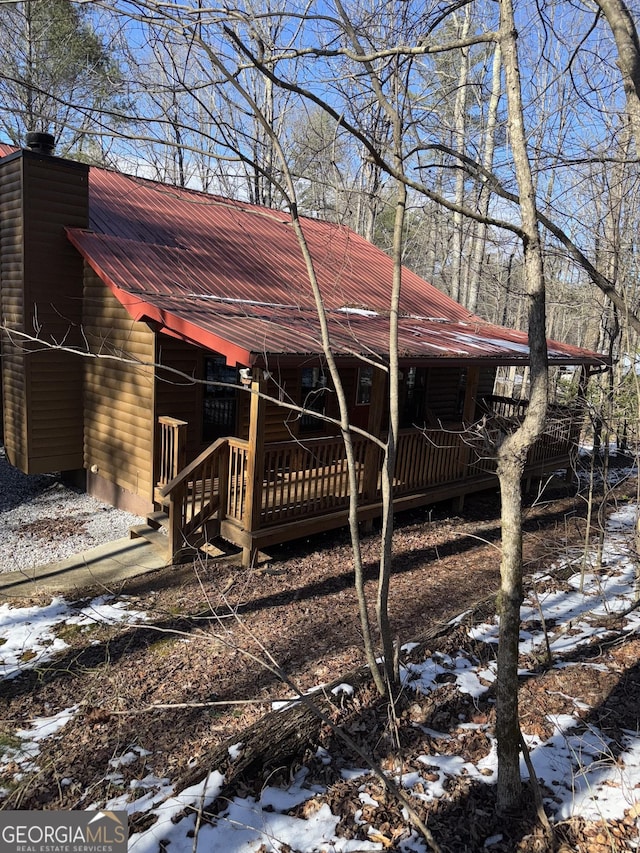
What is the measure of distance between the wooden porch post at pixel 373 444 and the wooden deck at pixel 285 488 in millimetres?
17

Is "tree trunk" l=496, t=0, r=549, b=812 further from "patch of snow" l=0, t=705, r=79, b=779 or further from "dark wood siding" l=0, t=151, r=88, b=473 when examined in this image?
"dark wood siding" l=0, t=151, r=88, b=473

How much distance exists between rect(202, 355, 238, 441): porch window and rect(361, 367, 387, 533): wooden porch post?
2.31 meters

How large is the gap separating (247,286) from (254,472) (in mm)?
4562

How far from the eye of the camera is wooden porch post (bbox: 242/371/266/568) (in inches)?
272

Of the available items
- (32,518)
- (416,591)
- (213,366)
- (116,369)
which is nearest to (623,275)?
(416,591)

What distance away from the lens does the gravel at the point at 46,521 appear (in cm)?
766

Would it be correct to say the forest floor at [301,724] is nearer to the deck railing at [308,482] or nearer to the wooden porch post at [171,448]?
the deck railing at [308,482]

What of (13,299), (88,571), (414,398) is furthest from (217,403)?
(414,398)

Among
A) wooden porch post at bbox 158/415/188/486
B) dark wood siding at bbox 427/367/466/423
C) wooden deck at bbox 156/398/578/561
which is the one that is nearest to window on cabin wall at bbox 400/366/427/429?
dark wood siding at bbox 427/367/466/423

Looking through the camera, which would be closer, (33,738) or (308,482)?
(33,738)

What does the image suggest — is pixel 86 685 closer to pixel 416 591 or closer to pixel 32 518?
pixel 416 591

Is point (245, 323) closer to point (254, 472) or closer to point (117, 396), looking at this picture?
point (254, 472)

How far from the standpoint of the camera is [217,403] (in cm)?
948

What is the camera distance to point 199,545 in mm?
7645
